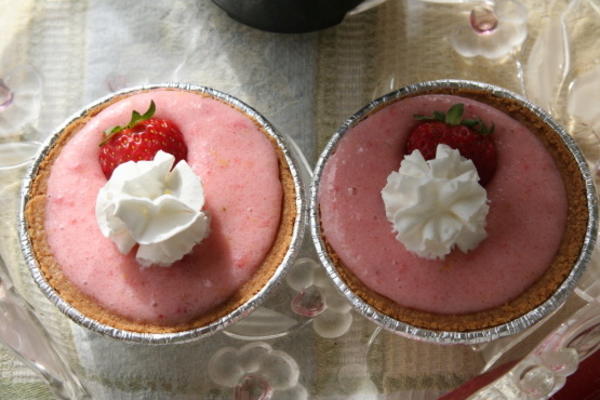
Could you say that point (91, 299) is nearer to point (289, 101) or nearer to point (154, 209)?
point (154, 209)

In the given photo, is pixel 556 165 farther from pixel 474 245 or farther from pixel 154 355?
pixel 154 355

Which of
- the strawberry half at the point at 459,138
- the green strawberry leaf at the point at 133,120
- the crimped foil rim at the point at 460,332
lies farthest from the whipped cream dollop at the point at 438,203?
the green strawberry leaf at the point at 133,120

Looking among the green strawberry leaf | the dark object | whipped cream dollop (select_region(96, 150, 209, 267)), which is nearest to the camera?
whipped cream dollop (select_region(96, 150, 209, 267))

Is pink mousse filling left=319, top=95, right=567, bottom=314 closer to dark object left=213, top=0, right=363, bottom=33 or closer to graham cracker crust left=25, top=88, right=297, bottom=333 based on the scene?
graham cracker crust left=25, top=88, right=297, bottom=333

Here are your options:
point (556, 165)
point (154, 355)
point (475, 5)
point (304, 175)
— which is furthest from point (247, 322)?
point (475, 5)

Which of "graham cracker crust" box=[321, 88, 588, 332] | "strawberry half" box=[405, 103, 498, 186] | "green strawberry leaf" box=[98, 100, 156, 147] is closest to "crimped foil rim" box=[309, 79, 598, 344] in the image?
"graham cracker crust" box=[321, 88, 588, 332]

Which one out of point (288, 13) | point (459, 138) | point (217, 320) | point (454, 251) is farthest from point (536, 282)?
point (288, 13)
